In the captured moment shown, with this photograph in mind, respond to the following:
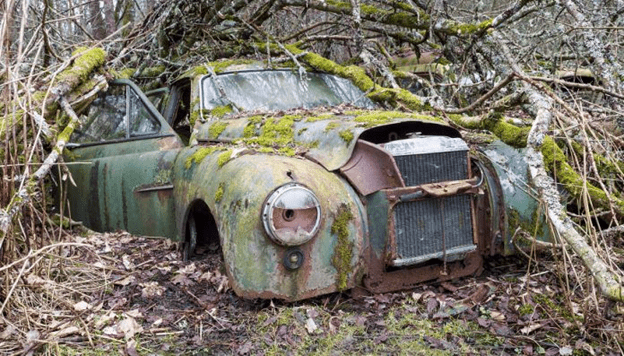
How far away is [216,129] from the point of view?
4.45 m

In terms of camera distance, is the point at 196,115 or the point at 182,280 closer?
the point at 182,280

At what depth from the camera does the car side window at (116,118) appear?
4855 mm

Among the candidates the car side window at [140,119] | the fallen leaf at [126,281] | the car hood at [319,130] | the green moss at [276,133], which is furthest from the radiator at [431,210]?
the car side window at [140,119]

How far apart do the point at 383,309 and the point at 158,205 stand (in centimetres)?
211

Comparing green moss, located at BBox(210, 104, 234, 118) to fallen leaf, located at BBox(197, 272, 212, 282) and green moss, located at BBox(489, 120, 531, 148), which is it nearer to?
fallen leaf, located at BBox(197, 272, 212, 282)

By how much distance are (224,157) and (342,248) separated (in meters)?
1.00

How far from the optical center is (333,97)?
5.14 m

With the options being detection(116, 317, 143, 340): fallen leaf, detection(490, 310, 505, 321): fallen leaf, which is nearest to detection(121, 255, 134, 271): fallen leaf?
detection(116, 317, 143, 340): fallen leaf

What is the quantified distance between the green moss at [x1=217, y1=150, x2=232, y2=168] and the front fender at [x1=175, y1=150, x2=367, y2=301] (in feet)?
0.44

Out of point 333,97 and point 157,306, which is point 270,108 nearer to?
point 333,97

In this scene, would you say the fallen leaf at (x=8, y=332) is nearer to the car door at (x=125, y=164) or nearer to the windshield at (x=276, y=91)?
the car door at (x=125, y=164)

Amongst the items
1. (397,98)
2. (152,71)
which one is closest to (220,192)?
(397,98)

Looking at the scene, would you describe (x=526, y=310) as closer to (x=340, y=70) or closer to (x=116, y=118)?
(x=340, y=70)

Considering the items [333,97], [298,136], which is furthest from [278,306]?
[333,97]
